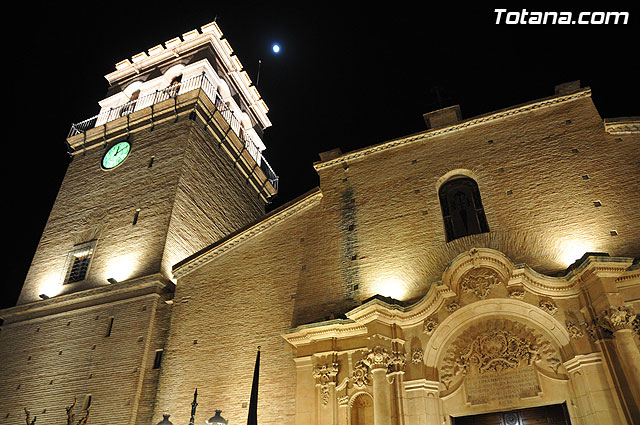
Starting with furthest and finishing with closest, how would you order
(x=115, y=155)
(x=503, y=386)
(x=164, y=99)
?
(x=164, y=99), (x=115, y=155), (x=503, y=386)

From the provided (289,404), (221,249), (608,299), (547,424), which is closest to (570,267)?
(608,299)

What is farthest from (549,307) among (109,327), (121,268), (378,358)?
(121,268)

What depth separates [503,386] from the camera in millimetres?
10844

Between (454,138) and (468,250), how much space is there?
4.41 meters

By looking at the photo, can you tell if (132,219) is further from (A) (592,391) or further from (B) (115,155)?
(A) (592,391)

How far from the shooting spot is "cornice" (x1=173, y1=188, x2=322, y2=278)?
53.2ft

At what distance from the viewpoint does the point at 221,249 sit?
16.7m

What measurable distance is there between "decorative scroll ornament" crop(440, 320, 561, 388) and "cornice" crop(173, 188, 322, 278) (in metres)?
6.66

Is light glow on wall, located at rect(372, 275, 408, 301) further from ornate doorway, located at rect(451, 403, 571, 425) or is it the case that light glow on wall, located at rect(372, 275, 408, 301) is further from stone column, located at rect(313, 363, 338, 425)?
ornate doorway, located at rect(451, 403, 571, 425)

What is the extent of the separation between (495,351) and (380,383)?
2637mm

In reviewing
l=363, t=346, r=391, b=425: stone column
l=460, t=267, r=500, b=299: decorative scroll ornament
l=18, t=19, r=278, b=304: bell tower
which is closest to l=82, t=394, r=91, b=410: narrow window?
l=18, t=19, r=278, b=304: bell tower

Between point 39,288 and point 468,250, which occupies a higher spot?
point 39,288

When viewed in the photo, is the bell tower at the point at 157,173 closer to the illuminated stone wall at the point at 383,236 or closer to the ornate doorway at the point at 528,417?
the illuminated stone wall at the point at 383,236

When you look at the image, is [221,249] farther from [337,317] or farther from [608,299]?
[608,299]
